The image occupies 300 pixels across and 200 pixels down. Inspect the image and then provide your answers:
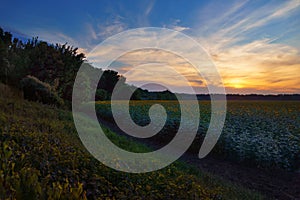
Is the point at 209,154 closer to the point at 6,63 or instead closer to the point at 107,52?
the point at 107,52

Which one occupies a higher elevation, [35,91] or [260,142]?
[35,91]

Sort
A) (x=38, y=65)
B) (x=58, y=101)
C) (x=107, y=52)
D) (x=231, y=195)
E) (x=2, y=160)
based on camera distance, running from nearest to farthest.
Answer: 1. (x=2, y=160)
2. (x=231, y=195)
3. (x=107, y=52)
4. (x=58, y=101)
5. (x=38, y=65)

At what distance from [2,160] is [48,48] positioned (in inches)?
723

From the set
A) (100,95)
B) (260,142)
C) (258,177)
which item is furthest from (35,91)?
(100,95)

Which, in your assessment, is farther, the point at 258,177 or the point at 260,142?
the point at 260,142

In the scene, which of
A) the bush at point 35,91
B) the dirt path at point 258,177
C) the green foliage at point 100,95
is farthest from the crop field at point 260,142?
the green foliage at point 100,95

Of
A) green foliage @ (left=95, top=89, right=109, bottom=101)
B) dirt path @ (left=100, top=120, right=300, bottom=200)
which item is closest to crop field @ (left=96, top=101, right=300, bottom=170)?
dirt path @ (left=100, top=120, right=300, bottom=200)

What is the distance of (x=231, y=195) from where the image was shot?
5.43m

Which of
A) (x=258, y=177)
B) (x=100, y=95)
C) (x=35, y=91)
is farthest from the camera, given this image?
(x=100, y=95)

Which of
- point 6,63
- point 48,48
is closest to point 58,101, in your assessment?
point 6,63

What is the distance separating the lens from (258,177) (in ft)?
25.4

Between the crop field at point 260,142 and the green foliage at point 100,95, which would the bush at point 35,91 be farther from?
the green foliage at point 100,95

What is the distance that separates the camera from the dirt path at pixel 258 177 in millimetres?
6737

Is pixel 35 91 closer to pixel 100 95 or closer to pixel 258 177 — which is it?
pixel 258 177
